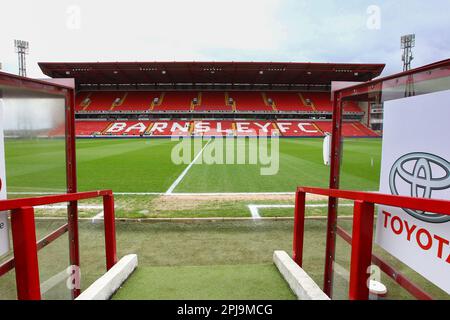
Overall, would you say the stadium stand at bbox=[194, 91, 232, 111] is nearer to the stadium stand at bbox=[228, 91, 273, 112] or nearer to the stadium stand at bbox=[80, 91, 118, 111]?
the stadium stand at bbox=[228, 91, 273, 112]

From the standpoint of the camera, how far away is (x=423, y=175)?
2070 mm

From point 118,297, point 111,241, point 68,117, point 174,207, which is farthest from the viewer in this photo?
point 174,207

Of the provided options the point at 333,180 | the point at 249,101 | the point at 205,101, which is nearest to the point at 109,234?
the point at 333,180

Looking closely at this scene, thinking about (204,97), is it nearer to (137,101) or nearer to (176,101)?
(176,101)

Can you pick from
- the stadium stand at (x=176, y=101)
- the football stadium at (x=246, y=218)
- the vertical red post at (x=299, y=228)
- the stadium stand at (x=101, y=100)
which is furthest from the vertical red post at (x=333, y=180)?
the stadium stand at (x=101, y=100)

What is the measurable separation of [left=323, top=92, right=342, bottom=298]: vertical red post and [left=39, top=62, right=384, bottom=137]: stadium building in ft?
127

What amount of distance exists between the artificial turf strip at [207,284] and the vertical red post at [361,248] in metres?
0.97

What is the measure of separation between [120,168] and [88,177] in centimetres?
238

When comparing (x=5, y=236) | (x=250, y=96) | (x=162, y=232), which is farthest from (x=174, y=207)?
(x=250, y=96)

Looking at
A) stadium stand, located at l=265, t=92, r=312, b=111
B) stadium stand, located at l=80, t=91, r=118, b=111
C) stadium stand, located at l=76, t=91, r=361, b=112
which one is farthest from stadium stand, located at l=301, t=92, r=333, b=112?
stadium stand, located at l=80, t=91, r=118, b=111

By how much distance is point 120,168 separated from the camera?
14.4m

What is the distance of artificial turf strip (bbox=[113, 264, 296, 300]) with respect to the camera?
9.45ft

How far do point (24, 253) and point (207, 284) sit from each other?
178cm

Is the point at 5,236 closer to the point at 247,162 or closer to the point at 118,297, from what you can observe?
the point at 118,297
